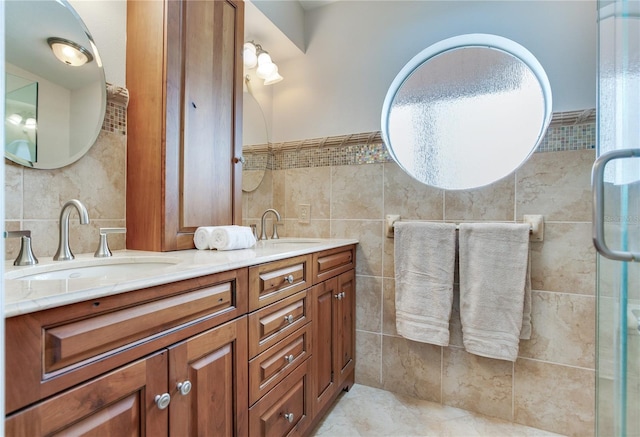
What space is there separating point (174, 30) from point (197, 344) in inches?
45.0

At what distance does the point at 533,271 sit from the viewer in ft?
5.18

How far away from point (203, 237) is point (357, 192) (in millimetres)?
998

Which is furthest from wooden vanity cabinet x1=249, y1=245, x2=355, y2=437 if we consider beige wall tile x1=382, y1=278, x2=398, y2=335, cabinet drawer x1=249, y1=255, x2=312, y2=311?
beige wall tile x1=382, y1=278, x2=398, y2=335

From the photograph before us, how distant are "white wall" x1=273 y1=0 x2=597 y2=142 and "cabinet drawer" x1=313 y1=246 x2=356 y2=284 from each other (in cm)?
77

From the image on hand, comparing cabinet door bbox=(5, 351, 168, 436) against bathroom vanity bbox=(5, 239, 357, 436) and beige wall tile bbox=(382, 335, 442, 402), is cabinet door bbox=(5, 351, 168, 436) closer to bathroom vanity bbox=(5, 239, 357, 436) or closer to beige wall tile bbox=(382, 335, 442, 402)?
bathroom vanity bbox=(5, 239, 357, 436)

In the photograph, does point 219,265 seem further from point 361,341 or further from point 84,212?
point 361,341

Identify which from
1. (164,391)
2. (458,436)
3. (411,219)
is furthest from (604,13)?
(458,436)

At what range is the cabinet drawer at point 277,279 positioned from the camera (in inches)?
41.3

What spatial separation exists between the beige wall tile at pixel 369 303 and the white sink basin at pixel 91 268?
120cm

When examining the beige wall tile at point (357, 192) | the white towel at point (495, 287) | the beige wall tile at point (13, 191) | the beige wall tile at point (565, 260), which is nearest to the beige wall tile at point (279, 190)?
the beige wall tile at point (357, 192)

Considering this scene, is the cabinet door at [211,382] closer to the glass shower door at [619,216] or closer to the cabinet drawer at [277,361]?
the cabinet drawer at [277,361]

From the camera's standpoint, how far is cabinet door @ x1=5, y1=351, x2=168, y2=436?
0.53 m

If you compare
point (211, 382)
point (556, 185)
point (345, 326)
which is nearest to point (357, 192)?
point (345, 326)

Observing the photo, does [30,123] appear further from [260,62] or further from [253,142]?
[260,62]
